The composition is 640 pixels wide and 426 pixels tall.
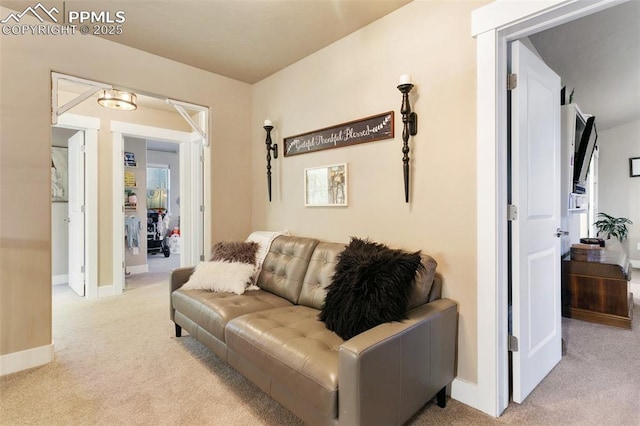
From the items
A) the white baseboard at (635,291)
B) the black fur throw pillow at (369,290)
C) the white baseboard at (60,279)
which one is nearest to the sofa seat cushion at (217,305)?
the black fur throw pillow at (369,290)

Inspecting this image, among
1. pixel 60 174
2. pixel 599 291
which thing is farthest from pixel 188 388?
pixel 60 174

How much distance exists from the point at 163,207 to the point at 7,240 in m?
6.25

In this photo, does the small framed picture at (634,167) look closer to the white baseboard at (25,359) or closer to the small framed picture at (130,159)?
the white baseboard at (25,359)

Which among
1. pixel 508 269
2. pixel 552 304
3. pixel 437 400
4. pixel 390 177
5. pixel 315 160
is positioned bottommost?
pixel 437 400

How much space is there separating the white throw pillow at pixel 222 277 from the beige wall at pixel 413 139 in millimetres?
677

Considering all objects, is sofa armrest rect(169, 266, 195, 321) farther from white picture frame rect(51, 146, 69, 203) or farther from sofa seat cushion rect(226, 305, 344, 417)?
white picture frame rect(51, 146, 69, 203)

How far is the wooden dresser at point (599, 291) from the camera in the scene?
294 centimetres

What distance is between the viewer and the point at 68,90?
3.68 metres

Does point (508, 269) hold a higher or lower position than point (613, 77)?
lower

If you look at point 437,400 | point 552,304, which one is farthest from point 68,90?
point 552,304

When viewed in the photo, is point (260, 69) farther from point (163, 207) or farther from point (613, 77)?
point (163, 207)

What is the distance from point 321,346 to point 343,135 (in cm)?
162

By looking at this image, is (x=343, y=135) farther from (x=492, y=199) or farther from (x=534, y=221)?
(x=534, y=221)

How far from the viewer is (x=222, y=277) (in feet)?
8.16
